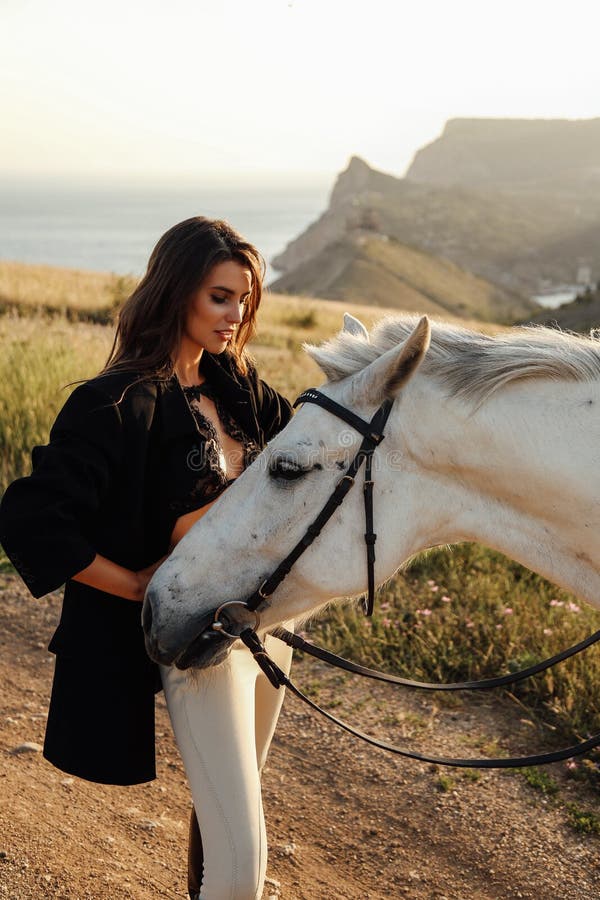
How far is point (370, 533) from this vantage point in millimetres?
2260

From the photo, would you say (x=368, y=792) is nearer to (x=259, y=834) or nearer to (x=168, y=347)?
(x=259, y=834)

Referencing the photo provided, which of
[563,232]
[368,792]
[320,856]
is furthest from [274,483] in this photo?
[563,232]

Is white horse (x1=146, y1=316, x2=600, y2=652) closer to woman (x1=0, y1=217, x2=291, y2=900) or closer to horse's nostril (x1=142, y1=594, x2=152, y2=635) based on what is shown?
horse's nostril (x1=142, y1=594, x2=152, y2=635)

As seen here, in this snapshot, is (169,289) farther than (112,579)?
Yes

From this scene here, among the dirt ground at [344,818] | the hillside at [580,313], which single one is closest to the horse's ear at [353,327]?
the dirt ground at [344,818]

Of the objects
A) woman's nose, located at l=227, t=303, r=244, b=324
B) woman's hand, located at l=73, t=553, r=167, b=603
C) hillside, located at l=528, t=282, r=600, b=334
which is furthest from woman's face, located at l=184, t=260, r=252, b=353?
hillside, located at l=528, t=282, r=600, b=334

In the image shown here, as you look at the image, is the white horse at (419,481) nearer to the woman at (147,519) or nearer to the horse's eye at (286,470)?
the horse's eye at (286,470)

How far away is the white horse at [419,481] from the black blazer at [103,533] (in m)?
0.33

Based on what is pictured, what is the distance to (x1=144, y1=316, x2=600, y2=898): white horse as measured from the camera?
2.21 metres

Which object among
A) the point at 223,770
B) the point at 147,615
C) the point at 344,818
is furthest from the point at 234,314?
the point at 344,818

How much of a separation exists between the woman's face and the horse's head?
65cm

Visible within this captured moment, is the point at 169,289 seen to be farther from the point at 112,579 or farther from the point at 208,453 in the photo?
the point at 112,579

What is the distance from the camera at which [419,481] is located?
2.30m

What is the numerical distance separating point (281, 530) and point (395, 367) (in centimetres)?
55
